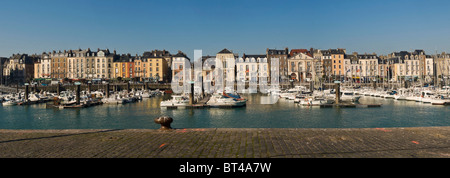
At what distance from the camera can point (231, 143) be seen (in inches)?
377

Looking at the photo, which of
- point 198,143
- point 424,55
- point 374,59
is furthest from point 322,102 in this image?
point 424,55

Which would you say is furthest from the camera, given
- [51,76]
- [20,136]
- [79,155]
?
[51,76]

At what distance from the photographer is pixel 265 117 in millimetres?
33312

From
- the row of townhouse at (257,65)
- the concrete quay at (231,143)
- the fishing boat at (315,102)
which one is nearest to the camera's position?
the concrete quay at (231,143)

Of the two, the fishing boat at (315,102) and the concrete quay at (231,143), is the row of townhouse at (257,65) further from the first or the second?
the concrete quay at (231,143)

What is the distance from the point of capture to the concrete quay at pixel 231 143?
8.27 meters

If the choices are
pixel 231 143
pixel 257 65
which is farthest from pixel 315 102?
pixel 257 65

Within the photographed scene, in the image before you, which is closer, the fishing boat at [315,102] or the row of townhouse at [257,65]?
the fishing boat at [315,102]

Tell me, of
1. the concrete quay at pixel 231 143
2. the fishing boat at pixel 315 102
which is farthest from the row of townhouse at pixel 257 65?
the concrete quay at pixel 231 143

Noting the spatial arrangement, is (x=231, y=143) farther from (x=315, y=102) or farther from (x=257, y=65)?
(x=257, y=65)

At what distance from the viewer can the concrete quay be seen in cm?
827

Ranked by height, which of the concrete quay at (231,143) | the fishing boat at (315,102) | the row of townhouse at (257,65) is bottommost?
the fishing boat at (315,102)

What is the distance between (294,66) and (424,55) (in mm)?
47318

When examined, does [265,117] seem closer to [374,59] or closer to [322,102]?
[322,102]
